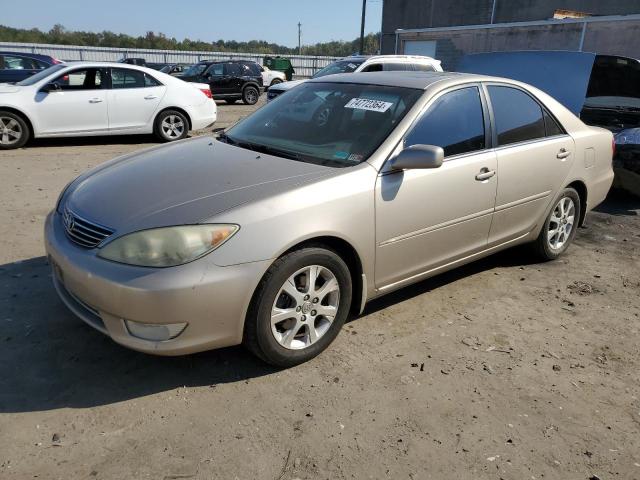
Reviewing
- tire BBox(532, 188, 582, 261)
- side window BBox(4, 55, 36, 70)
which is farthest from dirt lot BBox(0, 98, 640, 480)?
side window BBox(4, 55, 36, 70)

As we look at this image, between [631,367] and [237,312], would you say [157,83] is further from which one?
[631,367]

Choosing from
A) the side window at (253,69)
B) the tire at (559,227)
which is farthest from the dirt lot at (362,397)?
the side window at (253,69)

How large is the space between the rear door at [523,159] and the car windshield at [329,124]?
895 millimetres

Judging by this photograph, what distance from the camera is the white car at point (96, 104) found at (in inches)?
343

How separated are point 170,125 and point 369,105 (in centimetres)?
730

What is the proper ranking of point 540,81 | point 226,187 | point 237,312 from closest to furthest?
point 237,312 < point 226,187 < point 540,81

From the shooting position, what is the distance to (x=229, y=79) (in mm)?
18938

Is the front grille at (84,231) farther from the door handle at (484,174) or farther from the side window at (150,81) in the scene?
the side window at (150,81)

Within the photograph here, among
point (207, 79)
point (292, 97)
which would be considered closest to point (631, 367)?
point (292, 97)

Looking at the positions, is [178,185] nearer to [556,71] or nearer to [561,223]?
[561,223]

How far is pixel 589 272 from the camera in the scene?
4.63m

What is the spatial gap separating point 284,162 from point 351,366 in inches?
50.7

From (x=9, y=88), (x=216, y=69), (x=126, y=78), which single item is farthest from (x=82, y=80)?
(x=216, y=69)

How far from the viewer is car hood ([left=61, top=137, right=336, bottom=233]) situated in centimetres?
Result: 271
